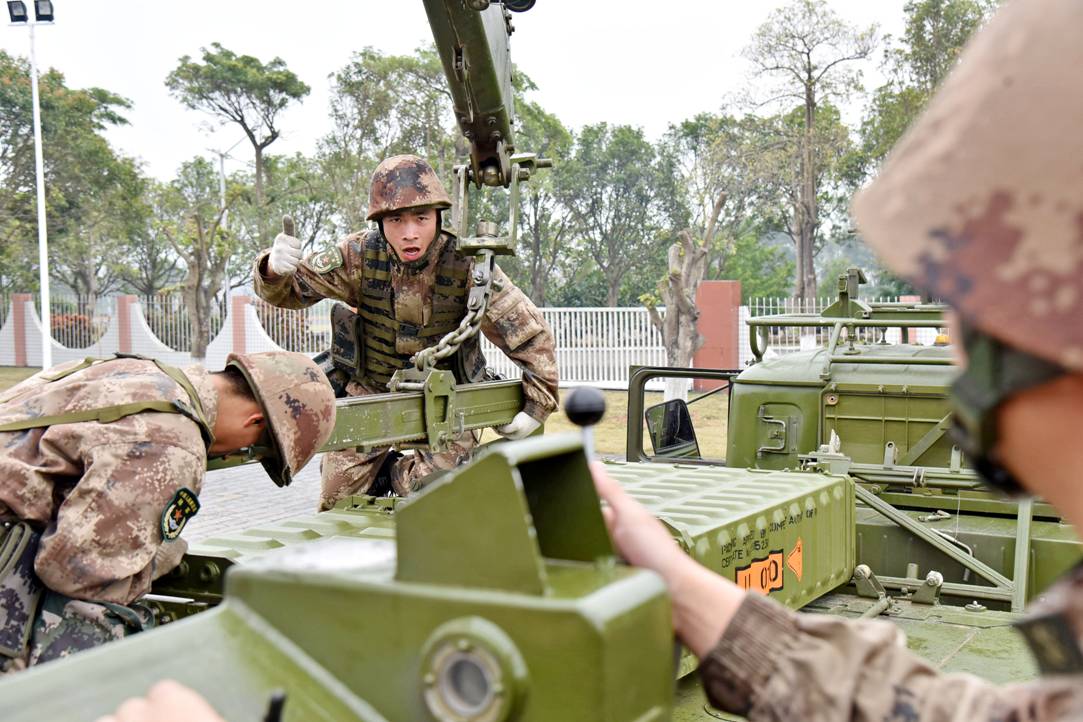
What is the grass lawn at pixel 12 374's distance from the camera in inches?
861

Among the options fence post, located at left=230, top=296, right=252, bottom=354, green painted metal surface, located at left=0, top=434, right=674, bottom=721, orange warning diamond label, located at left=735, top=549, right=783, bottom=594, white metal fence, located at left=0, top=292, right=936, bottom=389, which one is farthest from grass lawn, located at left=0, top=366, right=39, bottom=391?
green painted metal surface, located at left=0, top=434, right=674, bottom=721

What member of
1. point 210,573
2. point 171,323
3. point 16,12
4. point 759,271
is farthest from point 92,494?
point 759,271

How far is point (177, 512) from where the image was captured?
2303mm

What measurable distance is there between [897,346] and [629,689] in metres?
5.30

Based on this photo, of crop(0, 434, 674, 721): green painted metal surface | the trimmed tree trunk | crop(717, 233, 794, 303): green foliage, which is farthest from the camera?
crop(717, 233, 794, 303): green foliage

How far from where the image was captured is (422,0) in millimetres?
3918

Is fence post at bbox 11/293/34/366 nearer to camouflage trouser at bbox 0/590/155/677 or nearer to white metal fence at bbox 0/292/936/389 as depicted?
white metal fence at bbox 0/292/936/389

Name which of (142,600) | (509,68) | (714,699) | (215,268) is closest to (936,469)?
(509,68)

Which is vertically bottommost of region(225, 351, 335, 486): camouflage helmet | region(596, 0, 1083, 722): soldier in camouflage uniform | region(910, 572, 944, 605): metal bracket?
region(910, 572, 944, 605): metal bracket

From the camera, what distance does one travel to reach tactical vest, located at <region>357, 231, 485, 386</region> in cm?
450

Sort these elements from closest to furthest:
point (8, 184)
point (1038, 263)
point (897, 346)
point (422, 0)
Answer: point (1038, 263)
point (422, 0)
point (897, 346)
point (8, 184)

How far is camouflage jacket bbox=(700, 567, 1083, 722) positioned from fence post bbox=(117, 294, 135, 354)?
23781mm

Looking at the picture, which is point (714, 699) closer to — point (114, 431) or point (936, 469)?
point (114, 431)

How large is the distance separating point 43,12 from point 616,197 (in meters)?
15.9
